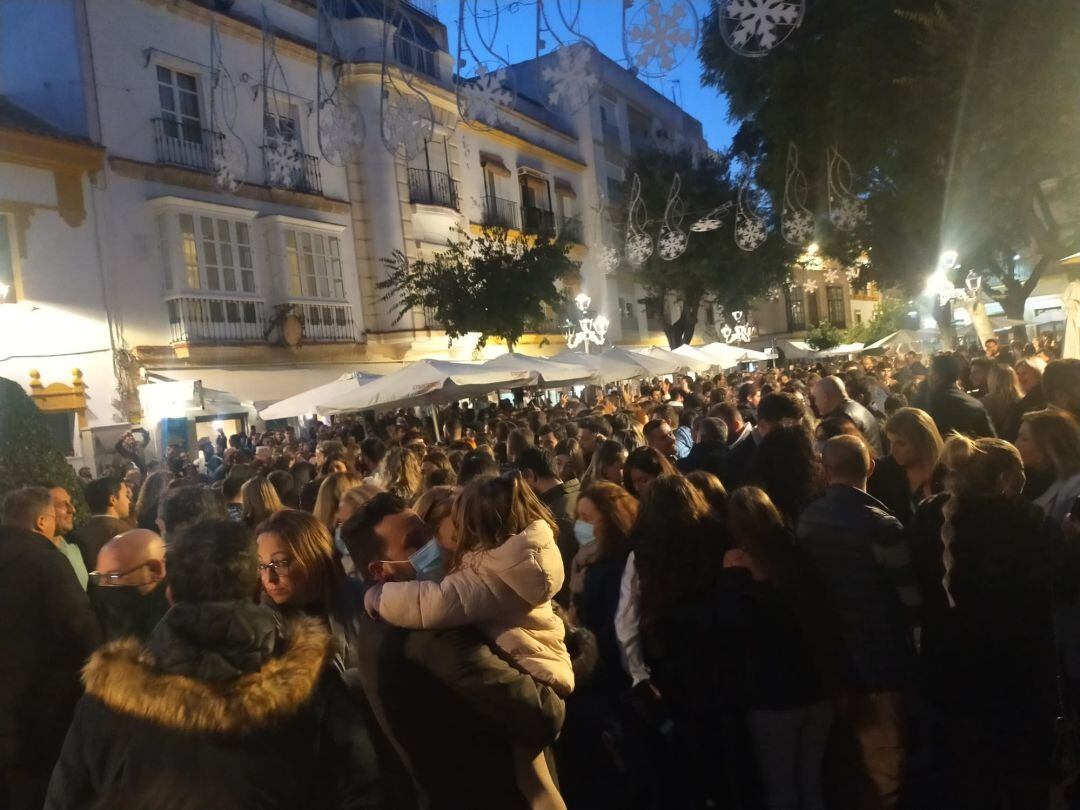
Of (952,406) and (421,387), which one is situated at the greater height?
(421,387)

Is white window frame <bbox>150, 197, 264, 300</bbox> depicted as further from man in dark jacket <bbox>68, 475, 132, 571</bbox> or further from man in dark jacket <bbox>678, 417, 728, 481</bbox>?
man in dark jacket <bbox>678, 417, 728, 481</bbox>

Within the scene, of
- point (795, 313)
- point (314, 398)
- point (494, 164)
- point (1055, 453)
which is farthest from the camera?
point (795, 313)

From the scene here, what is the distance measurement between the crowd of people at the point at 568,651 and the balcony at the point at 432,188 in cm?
1820

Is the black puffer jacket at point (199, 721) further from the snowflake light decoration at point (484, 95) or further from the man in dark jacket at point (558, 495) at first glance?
the snowflake light decoration at point (484, 95)

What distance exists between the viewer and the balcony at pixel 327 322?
18.6 m

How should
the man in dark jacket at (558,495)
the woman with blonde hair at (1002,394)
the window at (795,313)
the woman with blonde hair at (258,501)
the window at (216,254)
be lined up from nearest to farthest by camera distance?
the man in dark jacket at (558,495), the woman with blonde hair at (258,501), the woman with blonde hair at (1002,394), the window at (216,254), the window at (795,313)

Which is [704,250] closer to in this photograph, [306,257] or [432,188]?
[432,188]

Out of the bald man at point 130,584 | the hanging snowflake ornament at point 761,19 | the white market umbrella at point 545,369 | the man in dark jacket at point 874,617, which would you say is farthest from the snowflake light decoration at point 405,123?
the white market umbrella at point 545,369

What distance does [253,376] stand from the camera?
654 inches

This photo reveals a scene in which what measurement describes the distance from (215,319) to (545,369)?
736 cm

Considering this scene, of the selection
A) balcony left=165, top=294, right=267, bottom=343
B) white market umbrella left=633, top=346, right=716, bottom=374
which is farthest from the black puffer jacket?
white market umbrella left=633, top=346, right=716, bottom=374

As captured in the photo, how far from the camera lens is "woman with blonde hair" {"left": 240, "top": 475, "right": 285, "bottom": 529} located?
474cm

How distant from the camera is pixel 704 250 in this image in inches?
1228

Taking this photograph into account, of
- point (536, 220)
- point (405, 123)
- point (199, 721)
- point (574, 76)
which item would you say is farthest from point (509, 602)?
point (536, 220)
